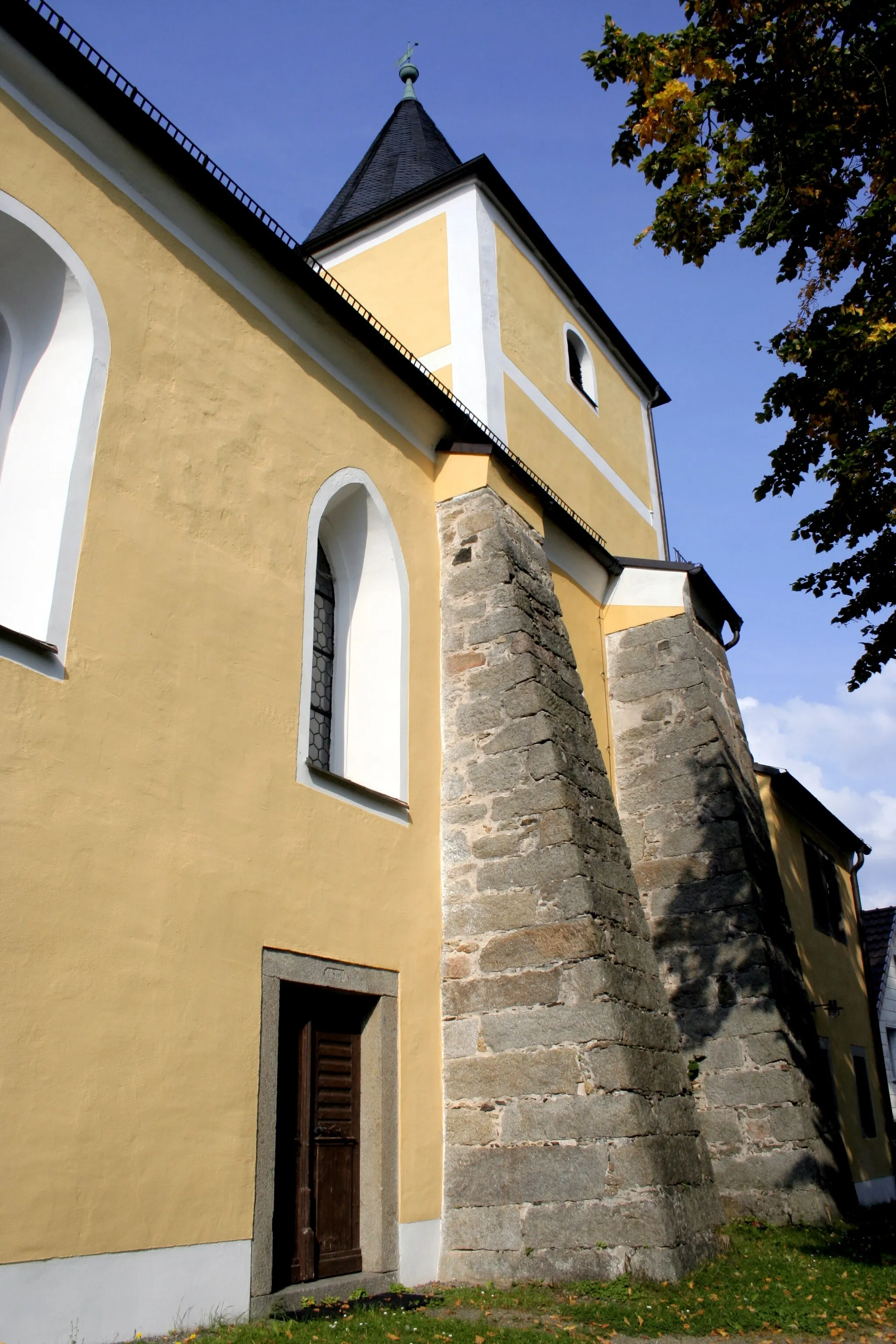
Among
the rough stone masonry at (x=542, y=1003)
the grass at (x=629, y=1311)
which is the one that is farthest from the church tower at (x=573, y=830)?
the grass at (x=629, y=1311)

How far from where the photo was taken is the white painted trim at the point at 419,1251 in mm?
6410

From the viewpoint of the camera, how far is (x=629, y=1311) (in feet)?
18.1

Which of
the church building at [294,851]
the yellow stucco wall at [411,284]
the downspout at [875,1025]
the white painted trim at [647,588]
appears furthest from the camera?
the downspout at [875,1025]

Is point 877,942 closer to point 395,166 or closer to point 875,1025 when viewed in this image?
point 875,1025

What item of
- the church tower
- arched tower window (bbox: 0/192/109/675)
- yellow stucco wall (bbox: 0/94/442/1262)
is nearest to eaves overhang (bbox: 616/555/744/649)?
the church tower

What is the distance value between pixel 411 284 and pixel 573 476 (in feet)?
→ 9.57

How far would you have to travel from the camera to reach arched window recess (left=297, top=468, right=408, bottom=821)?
7.50m

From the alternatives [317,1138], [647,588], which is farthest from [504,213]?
[317,1138]

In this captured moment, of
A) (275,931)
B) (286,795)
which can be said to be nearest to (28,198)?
(286,795)

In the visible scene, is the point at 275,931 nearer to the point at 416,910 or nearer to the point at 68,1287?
the point at 416,910

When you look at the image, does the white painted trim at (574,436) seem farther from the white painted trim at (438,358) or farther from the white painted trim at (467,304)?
the white painted trim at (438,358)

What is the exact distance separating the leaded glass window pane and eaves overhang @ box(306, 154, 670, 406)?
633 centimetres

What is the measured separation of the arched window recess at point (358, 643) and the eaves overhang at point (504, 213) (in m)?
5.98

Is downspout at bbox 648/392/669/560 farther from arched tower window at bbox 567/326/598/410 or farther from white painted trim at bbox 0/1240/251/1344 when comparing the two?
white painted trim at bbox 0/1240/251/1344
